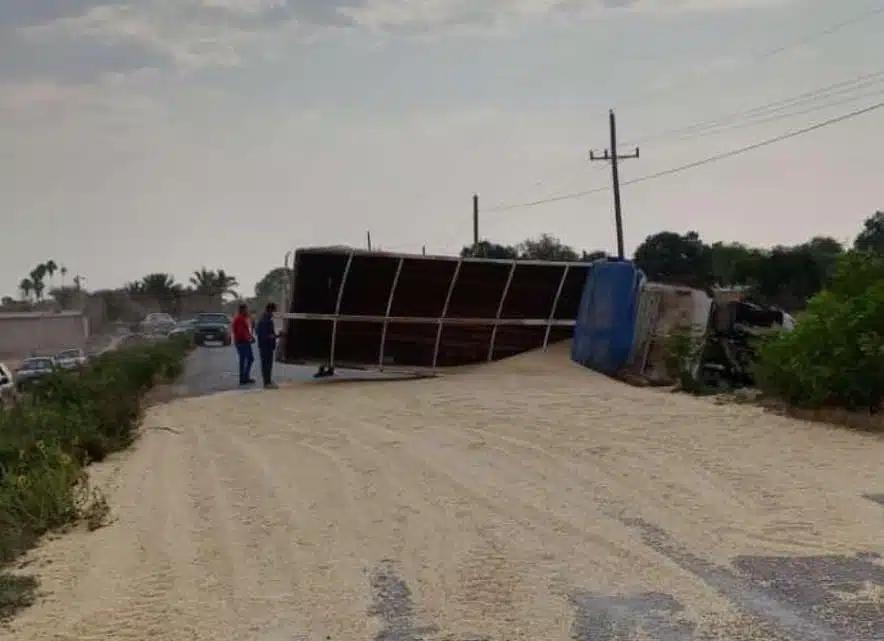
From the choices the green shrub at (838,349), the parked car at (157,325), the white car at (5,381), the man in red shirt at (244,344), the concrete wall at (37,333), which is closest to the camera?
the green shrub at (838,349)

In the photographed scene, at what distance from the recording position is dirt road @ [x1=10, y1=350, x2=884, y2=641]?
6523mm

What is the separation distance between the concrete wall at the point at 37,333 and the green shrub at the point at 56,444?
43.4 metres

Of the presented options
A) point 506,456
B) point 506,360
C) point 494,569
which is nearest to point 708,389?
point 506,360

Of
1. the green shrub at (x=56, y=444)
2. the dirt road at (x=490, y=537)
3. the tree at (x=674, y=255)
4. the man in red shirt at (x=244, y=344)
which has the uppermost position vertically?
the tree at (x=674, y=255)

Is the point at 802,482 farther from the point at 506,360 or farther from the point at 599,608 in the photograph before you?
the point at 506,360

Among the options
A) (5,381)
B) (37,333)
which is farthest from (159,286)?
(5,381)

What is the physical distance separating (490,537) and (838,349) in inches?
298

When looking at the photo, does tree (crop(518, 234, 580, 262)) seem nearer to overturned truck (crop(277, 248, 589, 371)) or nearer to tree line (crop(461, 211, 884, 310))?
tree line (crop(461, 211, 884, 310))

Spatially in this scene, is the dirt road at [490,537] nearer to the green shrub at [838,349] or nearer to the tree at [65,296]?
the green shrub at [838,349]

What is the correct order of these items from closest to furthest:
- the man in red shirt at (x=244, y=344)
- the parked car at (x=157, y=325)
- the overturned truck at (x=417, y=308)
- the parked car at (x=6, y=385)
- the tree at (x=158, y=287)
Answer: the overturned truck at (x=417, y=308), the parked car at (x=6, y=385), the man in red shirt at (x=244, y=344), the parked car at (x=157, y=325), the tree at (x=158, y=287)

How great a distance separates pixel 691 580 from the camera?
7.05 m

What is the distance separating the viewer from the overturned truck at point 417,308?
72.6ft

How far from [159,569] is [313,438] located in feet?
19.6

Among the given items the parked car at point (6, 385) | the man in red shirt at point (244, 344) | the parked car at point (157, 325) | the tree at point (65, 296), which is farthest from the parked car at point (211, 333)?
the tree at point (65, 296)
